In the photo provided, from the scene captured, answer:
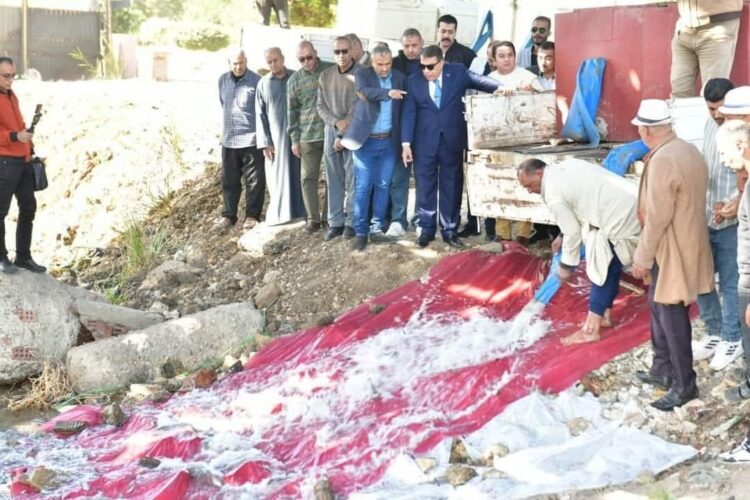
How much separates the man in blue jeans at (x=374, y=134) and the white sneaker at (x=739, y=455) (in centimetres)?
441

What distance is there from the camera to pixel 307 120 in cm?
981

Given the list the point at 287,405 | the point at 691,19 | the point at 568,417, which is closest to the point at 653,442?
the point at 568,417

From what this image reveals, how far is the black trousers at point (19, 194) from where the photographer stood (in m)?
8.20

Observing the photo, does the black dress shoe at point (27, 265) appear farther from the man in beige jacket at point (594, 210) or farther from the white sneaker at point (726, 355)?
the white sneaker at point (726, 355)

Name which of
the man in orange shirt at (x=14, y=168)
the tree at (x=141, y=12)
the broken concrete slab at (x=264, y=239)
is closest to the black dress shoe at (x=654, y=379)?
the broken concrete slab at (x=264, y=239)

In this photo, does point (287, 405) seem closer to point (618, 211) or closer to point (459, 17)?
point (618, 211)

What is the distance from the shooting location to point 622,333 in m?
6.73

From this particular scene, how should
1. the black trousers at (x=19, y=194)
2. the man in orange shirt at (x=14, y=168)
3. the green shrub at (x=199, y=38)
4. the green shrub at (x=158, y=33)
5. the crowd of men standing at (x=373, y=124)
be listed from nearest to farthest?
the man in orange shirt at (x=14, y=168) < the black trousers at (x=19, y=194) < the crowd of men standing at (x=373, y=124) < the green shrub at (x=199, y=38) < the green shrub at (x=158, y=33)

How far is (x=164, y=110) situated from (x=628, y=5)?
8.21 meters

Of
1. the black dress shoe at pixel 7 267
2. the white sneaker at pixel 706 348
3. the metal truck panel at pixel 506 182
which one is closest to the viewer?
the white sneaker at pixel 706 348

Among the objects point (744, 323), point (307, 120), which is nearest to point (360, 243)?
point (307, 120)

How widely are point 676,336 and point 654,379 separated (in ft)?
1.74

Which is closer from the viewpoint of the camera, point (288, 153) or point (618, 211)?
point (618, 211)

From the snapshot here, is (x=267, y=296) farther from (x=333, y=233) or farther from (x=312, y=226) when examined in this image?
(x=312, y=226)
